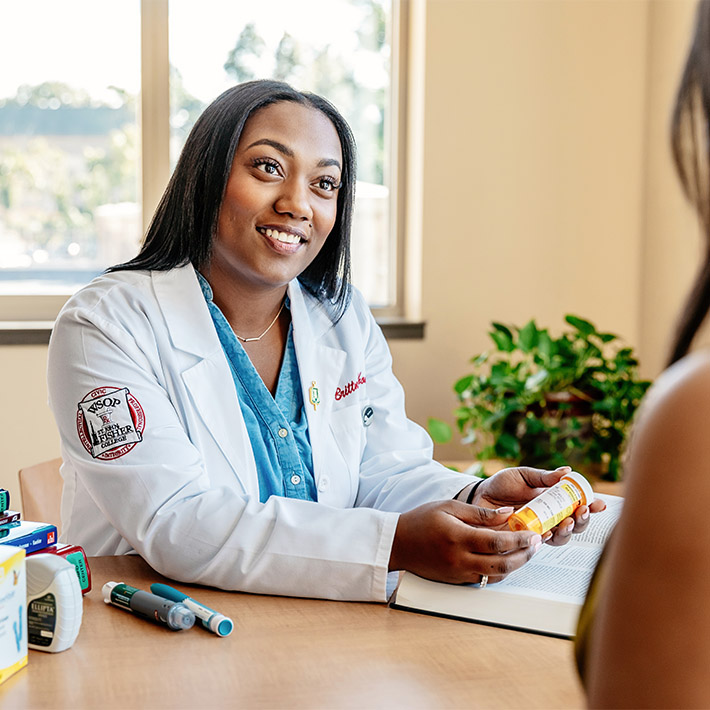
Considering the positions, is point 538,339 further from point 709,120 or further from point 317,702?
point 709,120

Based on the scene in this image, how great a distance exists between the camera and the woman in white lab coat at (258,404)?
118cm

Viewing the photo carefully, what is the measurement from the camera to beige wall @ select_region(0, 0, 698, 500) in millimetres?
3209

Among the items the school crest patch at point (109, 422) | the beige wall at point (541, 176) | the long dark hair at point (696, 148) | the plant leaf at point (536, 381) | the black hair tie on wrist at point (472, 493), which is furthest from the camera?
the beige wall at point (541, 176)

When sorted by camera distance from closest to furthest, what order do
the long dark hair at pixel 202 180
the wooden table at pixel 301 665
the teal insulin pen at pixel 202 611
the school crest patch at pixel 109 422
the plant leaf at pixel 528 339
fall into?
the wooden table at pixel 301 665 < the teal insulin pen at pixel 202 611 < the school crest patch at pixel 109 422 < the long dark hair at pixel 202 180 < the plant leaf at pixel 528 339

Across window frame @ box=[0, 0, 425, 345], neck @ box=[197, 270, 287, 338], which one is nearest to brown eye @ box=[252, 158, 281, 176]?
neck @ box=[197, 270, 287, 338]

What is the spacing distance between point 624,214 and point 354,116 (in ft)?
3.55

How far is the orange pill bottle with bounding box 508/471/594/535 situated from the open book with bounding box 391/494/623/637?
0.07 metres

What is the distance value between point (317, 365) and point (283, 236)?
244 millimetres

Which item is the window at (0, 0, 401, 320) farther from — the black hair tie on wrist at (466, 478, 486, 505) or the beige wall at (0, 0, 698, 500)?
the black hair tie on wrist at (466, 478, 486, 505)

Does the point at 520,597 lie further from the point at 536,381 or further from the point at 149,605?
the point at 536,381

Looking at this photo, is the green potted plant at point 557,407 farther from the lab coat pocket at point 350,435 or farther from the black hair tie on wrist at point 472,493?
the black hair tie on wrist at point 472,493

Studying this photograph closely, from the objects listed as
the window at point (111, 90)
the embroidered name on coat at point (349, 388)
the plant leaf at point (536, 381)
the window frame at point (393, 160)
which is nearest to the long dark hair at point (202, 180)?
the embroidered name on coat at point (349, 388)

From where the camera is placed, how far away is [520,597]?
111cm

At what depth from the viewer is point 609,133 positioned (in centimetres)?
334
